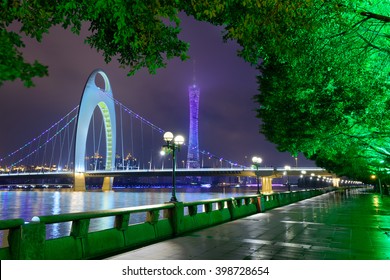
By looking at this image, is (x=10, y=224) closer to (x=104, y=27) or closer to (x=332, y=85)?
(x=104, y=27)

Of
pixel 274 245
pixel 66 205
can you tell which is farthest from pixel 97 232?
pixel 66 205

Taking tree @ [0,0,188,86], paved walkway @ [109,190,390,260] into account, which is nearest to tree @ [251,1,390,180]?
tree @ [0,0,188,86]

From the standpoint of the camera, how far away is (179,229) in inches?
517

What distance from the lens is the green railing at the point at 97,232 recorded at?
6.84 metres

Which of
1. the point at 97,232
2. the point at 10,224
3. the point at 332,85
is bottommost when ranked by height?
Result: the point at 97,232

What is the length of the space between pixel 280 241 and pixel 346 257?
2582 millimetres

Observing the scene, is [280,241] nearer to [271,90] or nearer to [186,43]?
[186,43]

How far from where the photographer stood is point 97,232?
944 cm

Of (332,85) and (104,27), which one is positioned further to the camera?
(332,85)

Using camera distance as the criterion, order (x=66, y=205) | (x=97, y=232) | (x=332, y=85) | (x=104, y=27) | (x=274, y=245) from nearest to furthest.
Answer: (x=104, y=27) → (x=97, y=232) → (x=274, y=245) → (x=332, y=85) → (x=66, y=205)

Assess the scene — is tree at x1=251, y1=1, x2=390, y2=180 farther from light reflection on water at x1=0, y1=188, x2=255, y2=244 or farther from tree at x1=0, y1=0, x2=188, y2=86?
light reflection on water at x1=0, y1=188, x2=255, y2=244

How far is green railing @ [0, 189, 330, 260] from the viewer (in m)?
6.84

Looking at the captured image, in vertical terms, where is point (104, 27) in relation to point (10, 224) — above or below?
above
